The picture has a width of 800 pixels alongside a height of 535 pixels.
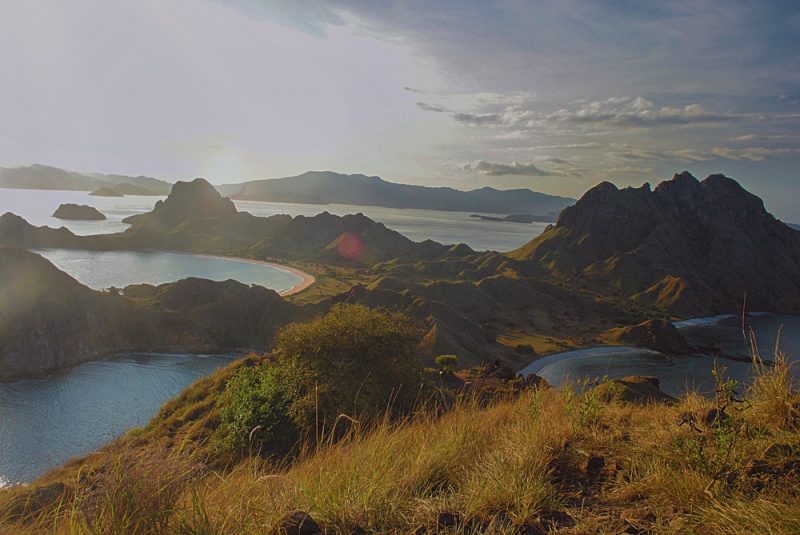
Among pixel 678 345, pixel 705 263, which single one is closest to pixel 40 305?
pixel 678 345

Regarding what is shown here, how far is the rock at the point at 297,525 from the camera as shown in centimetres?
A: 309

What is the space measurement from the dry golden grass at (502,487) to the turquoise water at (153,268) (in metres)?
113

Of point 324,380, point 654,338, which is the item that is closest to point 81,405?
point 324,380

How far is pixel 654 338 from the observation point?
82500 millimetres

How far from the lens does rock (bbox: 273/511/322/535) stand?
3.09 metres

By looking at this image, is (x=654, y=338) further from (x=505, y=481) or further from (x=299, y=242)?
(x=299, y=242)

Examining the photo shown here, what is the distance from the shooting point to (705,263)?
160 meters

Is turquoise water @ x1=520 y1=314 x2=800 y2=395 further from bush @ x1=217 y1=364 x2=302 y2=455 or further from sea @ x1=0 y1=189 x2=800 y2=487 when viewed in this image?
bush @ x1=217 y1=364 x2=302 y2=455

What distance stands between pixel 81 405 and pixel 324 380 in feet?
135

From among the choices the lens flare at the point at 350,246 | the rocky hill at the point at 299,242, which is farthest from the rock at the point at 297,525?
the lens flare at the point at 350,246

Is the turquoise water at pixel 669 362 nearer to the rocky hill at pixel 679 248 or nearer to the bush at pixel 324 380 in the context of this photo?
the rocky hill at pixel 679 248

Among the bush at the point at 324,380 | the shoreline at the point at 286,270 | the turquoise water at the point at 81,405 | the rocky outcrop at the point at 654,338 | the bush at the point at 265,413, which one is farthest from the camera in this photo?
the shoreline at the point at 286,270

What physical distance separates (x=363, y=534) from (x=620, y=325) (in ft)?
346

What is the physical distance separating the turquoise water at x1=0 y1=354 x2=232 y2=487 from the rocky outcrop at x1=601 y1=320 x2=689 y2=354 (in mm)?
67798
